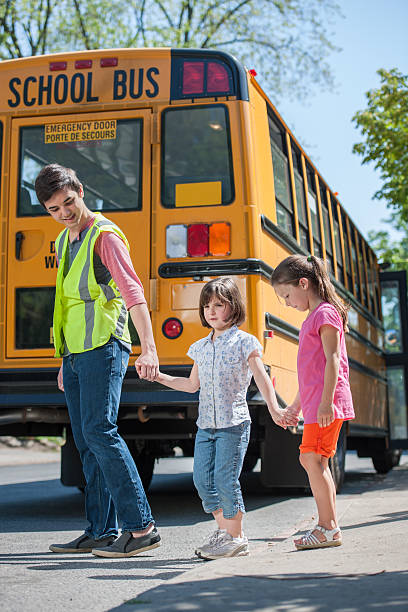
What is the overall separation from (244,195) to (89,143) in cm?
122

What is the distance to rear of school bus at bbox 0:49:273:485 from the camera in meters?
6.05

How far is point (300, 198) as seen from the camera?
307 inches

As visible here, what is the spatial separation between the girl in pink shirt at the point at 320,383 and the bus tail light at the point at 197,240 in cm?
157

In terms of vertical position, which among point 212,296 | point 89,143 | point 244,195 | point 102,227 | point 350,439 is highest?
point 89,143

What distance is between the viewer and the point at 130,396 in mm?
6027

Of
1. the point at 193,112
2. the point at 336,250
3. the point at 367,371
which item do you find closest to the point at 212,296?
the point at 193,112

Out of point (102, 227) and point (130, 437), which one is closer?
point (102, 227)

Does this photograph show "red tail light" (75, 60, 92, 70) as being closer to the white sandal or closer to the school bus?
the school bus

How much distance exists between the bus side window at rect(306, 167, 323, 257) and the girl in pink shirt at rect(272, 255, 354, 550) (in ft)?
12.4

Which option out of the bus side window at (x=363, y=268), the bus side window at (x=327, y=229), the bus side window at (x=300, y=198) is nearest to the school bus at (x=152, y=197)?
the bus side window at (x=300, y=198)

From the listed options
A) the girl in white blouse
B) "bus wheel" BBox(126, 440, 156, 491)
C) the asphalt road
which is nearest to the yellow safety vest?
the girl in white blouse

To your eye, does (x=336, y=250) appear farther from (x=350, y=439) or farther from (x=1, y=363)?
(x=1, y=363)

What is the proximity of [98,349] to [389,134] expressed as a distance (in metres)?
11.7

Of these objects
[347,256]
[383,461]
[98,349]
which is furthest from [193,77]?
[383,461]
